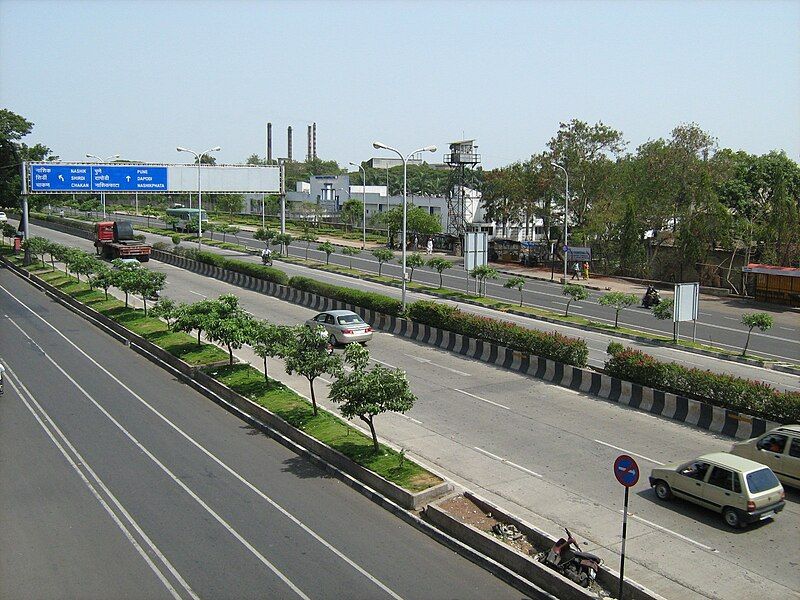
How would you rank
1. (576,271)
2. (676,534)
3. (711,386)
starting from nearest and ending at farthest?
(676,534), (711,386), (576,271)

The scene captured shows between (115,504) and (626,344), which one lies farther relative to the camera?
(626,344)

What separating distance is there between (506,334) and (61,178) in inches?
1829

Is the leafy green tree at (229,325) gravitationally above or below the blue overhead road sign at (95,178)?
below

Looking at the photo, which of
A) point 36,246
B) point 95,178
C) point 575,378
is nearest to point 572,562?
point 575,378

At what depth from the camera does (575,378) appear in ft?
85.8

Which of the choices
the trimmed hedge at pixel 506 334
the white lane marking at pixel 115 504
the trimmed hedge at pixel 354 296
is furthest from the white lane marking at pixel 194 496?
the trimmed hedge at pixel 354 296

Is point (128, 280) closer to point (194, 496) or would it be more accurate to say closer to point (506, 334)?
point (506, 334)

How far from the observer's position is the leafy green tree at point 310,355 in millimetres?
20781

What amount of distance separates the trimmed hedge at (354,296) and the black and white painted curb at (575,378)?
Answer: 10.3 inches

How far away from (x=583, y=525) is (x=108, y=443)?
1250 cm

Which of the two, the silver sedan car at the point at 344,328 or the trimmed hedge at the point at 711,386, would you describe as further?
the silver sedan car at the point at 344,328

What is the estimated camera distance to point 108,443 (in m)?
20.3

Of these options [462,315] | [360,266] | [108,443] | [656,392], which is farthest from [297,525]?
[360,266]

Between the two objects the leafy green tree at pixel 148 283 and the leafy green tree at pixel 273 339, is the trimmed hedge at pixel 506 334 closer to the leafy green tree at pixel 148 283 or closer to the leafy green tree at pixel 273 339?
the leafy green tree at pixel 273 339
